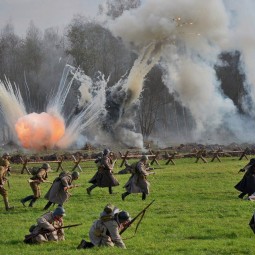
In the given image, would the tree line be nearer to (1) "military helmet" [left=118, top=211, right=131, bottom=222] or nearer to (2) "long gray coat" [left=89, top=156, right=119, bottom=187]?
(2) "long gray coat" [left=89, top=156, right=119, bottom=187]

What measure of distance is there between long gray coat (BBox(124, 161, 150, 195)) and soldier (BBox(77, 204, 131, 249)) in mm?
9761

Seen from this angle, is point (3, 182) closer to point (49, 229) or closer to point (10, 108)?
point (49, 229)

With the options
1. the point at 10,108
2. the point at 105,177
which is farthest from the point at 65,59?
the point at 105,177

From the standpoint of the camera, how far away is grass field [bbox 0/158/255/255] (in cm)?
1519

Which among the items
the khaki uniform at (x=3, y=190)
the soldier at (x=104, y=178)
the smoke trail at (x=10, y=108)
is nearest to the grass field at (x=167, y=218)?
the khaki uniform at (x=3, y=190)

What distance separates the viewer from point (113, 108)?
2500 inches

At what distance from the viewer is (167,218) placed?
2002 centimetres

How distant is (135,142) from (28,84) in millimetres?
19920

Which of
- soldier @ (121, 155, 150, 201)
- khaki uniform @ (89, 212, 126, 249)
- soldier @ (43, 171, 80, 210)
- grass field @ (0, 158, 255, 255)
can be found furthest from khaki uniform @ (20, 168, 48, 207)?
khaki uniform @ (89, 212, 126, 249)

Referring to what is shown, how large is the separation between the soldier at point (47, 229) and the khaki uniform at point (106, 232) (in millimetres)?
1613

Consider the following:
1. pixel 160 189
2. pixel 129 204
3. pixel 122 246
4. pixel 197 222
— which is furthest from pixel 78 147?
pixel 122 246

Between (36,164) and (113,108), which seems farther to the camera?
(113,108)

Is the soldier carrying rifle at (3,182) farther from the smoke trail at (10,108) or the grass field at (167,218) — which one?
the smoke trail at (10,108)

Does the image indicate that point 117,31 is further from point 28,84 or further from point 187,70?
point 28,84
